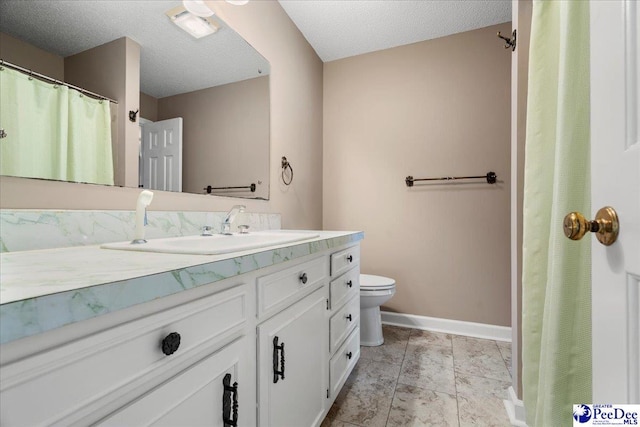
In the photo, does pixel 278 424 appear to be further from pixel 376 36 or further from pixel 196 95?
pixel 376 36

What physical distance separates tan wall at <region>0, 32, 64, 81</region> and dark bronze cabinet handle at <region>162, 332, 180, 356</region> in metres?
0.91

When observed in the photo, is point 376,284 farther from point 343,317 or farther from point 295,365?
point 295,365

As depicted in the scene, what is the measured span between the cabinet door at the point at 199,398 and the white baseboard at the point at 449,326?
6.51 ft

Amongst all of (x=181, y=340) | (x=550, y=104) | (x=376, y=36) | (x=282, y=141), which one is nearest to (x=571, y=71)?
(x=550, y=104)

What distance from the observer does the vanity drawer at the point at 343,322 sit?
4.52ft

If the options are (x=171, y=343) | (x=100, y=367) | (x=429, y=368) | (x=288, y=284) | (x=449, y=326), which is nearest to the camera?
(x=100, y=367)

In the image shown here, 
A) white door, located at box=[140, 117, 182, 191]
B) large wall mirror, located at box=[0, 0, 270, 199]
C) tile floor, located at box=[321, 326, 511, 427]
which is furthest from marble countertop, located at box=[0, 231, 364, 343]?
tile floor, located at box=[321, 326, 511, 427]

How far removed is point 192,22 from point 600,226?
1.62 metres

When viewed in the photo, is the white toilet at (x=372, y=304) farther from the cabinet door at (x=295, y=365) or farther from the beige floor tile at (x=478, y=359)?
the cabinet door at (x=295, y=365)

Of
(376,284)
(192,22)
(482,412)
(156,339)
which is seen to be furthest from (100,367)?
(376,284)

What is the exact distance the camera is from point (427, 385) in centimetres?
166

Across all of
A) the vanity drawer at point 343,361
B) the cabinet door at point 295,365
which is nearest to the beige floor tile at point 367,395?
the vanity drawer at point 343,361

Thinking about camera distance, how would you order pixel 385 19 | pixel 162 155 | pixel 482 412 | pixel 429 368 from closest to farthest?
pixel 162 155, pixel 482 412, pixel 429 368, pixel 385 19

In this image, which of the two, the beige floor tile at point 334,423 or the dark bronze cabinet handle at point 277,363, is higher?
the dark bronze cabinet handle at point 277,363
